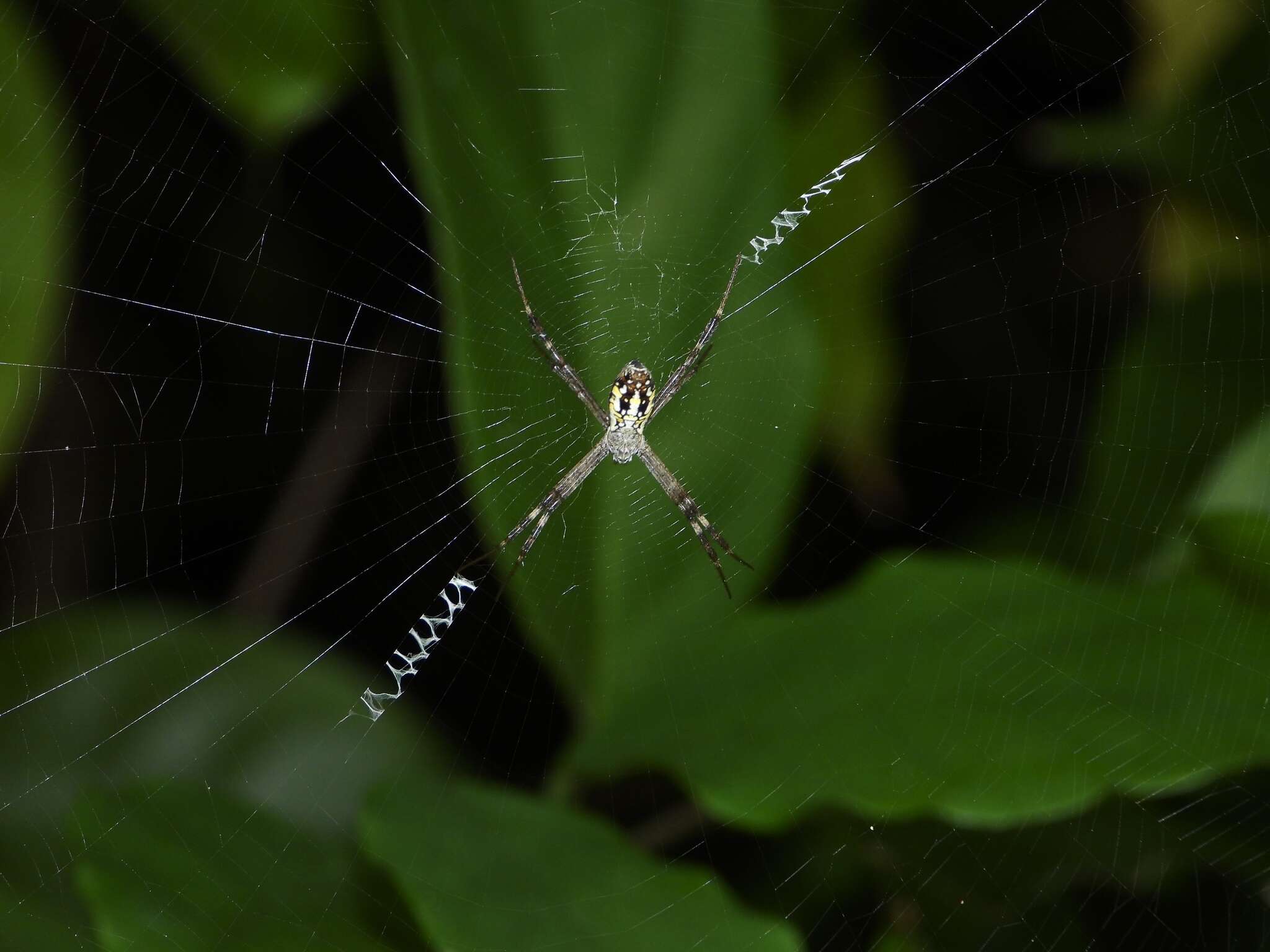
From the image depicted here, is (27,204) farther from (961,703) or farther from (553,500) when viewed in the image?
(961,703)

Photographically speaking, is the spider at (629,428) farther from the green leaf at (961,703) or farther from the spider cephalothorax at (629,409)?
the green leaf at (961,703)

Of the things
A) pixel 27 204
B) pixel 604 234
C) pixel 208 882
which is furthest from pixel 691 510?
pixel 27 204

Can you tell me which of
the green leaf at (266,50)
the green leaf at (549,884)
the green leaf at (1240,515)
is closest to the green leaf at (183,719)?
the green leaf at (549,884)

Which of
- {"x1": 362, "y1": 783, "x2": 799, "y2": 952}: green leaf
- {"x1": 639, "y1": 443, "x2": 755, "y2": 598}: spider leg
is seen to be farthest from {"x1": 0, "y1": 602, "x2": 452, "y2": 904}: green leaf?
{"x1": 639, "y1": 443, "x2": 755, "y2": 598}: spider leg

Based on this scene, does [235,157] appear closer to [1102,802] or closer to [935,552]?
[935,552]

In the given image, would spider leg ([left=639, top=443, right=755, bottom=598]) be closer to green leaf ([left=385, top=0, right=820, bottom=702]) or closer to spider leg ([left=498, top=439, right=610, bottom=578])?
green leaf ([left=385, top=0, right=820, bottom=702])
